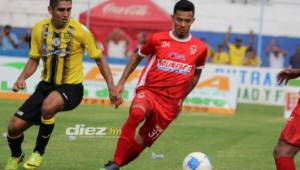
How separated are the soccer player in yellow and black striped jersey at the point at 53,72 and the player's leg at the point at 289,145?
2.32 meters

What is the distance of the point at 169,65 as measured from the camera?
380 inches

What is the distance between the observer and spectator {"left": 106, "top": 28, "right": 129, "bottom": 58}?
3055 centimetres

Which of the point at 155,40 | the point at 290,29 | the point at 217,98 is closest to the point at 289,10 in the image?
the point at 290,29

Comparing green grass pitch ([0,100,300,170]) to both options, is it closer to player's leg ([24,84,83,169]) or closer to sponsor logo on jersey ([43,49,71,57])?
player's leg ([24,84,83,169])

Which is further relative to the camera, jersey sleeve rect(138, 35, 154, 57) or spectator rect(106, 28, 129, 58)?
spectator rect(106, 28, 129, 58)

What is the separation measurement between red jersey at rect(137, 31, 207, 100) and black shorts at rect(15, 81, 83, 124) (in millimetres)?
825

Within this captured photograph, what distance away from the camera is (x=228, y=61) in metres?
27.5

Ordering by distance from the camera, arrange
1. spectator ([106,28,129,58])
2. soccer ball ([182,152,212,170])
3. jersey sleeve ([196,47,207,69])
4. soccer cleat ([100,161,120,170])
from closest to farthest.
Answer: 1. soccer cleat ([100,161,120,170])
2. soccer ball ([182,152,212,170])
3. jersey sleeve ([196,47,207,69])
4. spectator ([106,28,129,58])

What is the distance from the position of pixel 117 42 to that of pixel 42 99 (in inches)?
826

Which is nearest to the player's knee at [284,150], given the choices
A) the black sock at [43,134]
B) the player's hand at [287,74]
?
the player's hand at [287,74]

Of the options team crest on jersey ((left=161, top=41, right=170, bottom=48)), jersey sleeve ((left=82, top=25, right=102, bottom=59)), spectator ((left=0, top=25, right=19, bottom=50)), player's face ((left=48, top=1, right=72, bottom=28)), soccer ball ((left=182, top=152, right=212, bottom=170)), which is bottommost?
spectator ((left=0, top=25, right=19, bottom=50))

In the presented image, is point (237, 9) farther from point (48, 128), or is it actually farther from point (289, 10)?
point (48, 128)

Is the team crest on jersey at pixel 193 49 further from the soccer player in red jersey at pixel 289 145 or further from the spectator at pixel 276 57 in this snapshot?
the spectator at pixel 276 57

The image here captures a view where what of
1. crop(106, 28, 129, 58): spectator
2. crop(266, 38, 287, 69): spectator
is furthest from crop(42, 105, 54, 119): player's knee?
crop(266, 38, 287, 69): spectator
